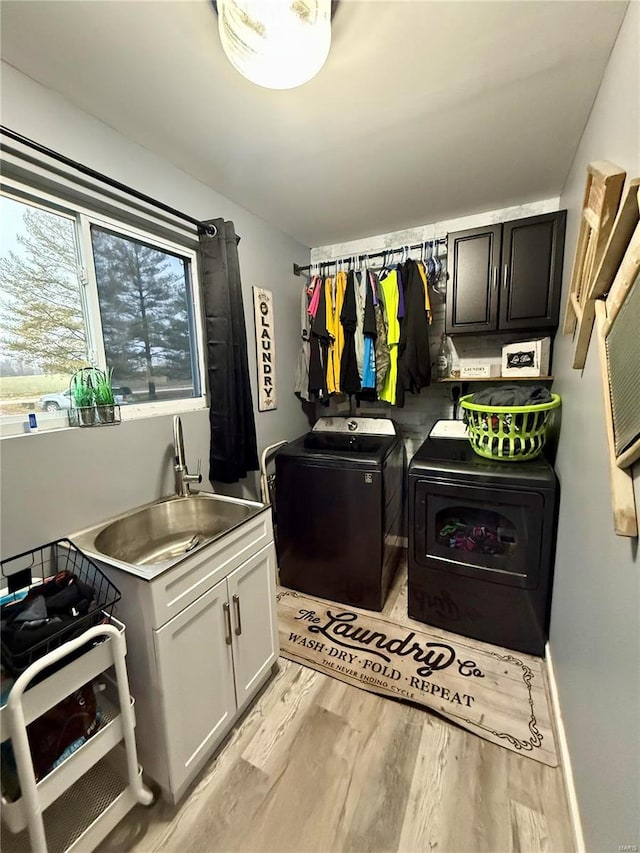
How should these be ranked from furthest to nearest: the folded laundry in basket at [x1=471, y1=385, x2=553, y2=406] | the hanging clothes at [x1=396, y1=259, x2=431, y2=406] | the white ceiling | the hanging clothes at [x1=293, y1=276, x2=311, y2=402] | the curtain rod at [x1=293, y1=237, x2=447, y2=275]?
the hanging clothes at [x1=293, y1=276, x2=311, y2=402] < the curtain rod at [x1=293, y1=237, x2=447, y2=275] < the hanging clothes at [x1=396, y1=259, x2=431, y2=406] < the folded laundry in basket at [x1=471, y1=385, x2=553, y2=406] < the white ceiling

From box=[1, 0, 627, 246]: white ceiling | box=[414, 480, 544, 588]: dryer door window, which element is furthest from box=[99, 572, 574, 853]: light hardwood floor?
box=[1, 0, 627, 246]: white ceiling

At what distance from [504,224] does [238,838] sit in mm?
2974

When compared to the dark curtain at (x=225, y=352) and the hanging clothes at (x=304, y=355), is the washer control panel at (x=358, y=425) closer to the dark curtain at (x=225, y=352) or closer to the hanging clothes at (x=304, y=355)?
the hanging clothes at (x=304, y=355)

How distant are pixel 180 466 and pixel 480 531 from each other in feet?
5.34

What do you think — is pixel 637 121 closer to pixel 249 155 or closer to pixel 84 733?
pixel 249 155

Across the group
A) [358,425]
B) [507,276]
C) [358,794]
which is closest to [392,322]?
[507,276]

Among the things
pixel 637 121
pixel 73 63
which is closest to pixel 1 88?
pixel 73 63

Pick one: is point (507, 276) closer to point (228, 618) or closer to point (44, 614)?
point (228, 618)

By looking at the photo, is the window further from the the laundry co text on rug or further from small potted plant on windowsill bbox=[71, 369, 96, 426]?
the the laundry co text on rug

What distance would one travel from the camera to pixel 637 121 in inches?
34.4

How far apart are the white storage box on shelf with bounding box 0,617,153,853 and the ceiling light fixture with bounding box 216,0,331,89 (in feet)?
5.50

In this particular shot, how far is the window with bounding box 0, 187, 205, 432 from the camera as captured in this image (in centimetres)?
125

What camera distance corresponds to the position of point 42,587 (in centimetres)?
103

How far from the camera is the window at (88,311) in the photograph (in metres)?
1.25
